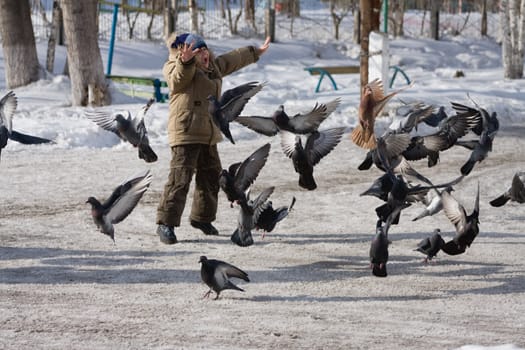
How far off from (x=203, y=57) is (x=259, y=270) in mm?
1582

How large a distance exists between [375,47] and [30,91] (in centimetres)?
647

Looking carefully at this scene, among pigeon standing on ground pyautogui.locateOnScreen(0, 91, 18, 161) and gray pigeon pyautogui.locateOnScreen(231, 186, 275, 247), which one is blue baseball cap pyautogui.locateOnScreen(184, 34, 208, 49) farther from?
pigeon standing on ground pyautogui.locateOnScreen(0, 91, 18, 161)

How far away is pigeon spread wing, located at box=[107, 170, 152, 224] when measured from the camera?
621 centimetres

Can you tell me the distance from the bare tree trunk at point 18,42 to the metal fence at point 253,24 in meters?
11.5

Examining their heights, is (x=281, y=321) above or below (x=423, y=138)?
below

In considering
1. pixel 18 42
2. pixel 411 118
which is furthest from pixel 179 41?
pixel 18 42

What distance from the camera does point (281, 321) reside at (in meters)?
5.03

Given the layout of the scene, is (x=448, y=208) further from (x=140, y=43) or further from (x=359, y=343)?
(x=140, y=43)

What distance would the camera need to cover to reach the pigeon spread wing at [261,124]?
6516 mm

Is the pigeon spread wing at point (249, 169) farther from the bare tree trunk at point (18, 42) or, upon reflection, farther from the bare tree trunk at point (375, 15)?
the bare tree trunk at point (18, 42)

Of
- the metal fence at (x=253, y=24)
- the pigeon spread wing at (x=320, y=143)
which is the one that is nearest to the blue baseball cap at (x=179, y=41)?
the pigeon spread wing at (x=320, y=143)

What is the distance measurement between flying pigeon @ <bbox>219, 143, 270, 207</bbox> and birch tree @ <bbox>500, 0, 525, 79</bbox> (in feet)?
49.8

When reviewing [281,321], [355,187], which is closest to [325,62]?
[355,187]

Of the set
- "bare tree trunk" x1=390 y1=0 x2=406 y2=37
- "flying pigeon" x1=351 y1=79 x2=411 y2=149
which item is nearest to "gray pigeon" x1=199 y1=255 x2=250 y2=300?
"flying pigeon" x1=351 y1=79 x2=411 y2=149
